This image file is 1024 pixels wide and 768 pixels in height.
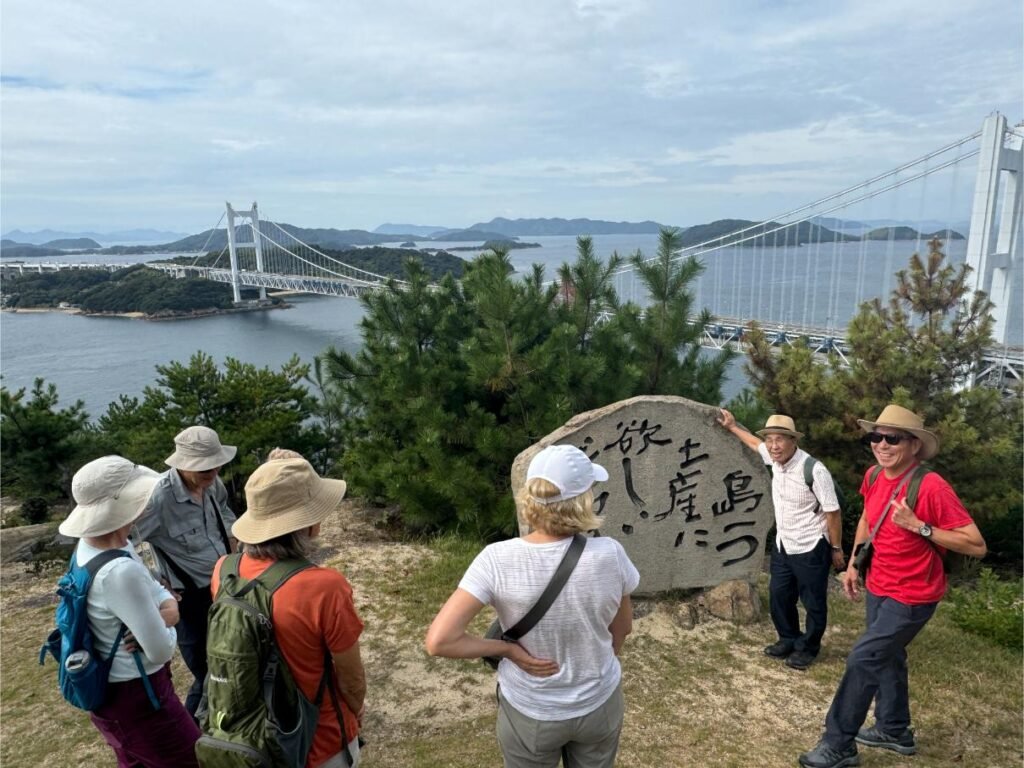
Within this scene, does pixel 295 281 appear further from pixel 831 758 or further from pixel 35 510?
pixel 831 758

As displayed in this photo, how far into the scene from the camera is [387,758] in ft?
7.52

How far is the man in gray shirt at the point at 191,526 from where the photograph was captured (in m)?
2.17

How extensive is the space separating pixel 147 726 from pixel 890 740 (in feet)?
7.41

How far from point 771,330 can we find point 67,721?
14.0m

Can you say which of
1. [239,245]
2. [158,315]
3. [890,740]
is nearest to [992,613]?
[890,740]

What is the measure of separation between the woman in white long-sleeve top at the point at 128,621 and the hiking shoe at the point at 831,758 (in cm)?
186

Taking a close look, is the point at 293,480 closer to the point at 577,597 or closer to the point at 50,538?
the point at 577,597

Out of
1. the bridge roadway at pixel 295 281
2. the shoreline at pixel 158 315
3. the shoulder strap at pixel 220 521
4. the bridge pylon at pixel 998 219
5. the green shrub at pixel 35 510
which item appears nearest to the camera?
the shoulder strap at pixel 220 521

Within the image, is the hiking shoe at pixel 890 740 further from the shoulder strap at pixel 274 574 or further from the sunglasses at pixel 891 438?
the shoulder strap at pixel 274 574

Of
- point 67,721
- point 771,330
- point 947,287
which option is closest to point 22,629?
point 67,721

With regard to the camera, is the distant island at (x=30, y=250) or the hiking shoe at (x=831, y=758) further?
the distant island at (x=30, y=250)

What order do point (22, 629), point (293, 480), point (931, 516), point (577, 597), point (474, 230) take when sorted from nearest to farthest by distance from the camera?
point (577, 597)
point (293, 480)
point (931, 516)
point (22, 629)
point (474, 230)

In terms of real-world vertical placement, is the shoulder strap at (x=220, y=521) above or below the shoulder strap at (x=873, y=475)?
below

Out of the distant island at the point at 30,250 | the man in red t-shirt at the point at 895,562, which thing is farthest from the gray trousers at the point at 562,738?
the distant island at the point at 30,250
